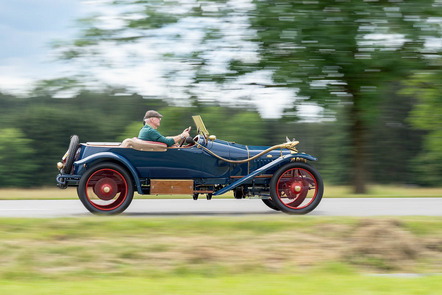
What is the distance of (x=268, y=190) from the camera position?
8.80 meters

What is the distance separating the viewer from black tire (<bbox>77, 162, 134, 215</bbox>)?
8305 millimetres

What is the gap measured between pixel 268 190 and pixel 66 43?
255 inches

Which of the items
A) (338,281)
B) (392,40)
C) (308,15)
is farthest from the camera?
(392,40)

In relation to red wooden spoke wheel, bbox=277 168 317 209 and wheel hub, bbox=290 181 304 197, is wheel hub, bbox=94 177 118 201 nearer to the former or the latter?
red wooden spoke wheel, bbox=277 168 317 209

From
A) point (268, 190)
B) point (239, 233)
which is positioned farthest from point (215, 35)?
point (239, 233)

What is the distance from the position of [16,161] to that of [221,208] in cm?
1814

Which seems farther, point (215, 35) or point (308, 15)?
point (215, 35)

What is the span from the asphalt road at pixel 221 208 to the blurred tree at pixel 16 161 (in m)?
15.4

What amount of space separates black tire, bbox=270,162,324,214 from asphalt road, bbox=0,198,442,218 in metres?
0.25

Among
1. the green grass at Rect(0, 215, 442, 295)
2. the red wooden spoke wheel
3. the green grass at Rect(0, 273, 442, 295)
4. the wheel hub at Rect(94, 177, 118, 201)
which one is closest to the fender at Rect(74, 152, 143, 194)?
the wheel hub at Rect(94, 177, 118, 201)

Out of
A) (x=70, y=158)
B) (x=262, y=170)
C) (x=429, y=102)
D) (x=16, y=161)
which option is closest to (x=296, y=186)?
(x=262, y=170)

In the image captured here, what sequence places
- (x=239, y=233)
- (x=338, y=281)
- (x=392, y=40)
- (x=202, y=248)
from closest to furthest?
1. (x=338, y=281)
2. (x=202, y=248)
3. (x=239, y=233)
4. (x=392, y=40)

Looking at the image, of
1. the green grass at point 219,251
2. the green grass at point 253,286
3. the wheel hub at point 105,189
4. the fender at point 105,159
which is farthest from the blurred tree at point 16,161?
the green grass at point 253,286

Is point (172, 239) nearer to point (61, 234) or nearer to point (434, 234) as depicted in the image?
point (61, 234)
